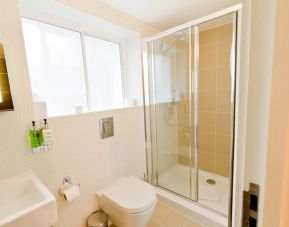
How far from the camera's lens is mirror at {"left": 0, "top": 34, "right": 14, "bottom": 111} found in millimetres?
1047

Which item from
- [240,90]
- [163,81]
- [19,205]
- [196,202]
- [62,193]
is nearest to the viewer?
[240,90]

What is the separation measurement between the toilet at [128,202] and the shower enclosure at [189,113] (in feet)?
2.23

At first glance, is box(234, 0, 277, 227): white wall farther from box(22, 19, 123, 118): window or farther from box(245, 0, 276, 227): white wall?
box(22, 19, 123, 118): window

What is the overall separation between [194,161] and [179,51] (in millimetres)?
1473

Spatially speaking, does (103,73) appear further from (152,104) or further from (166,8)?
(166,8)

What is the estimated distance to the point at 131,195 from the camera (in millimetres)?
1541

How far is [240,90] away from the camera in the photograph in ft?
1.28

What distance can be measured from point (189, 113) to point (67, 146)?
4.79 feet

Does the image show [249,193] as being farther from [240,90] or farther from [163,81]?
[163,81]

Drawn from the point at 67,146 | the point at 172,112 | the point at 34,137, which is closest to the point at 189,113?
the point at 172,112

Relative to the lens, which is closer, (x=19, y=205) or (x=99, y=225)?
(x=19, y=205)

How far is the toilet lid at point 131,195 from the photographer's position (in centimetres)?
138

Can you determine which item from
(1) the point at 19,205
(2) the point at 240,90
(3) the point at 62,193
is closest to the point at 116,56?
(3) the point at 62,193

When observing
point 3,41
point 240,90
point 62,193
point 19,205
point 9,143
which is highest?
point 3,41
